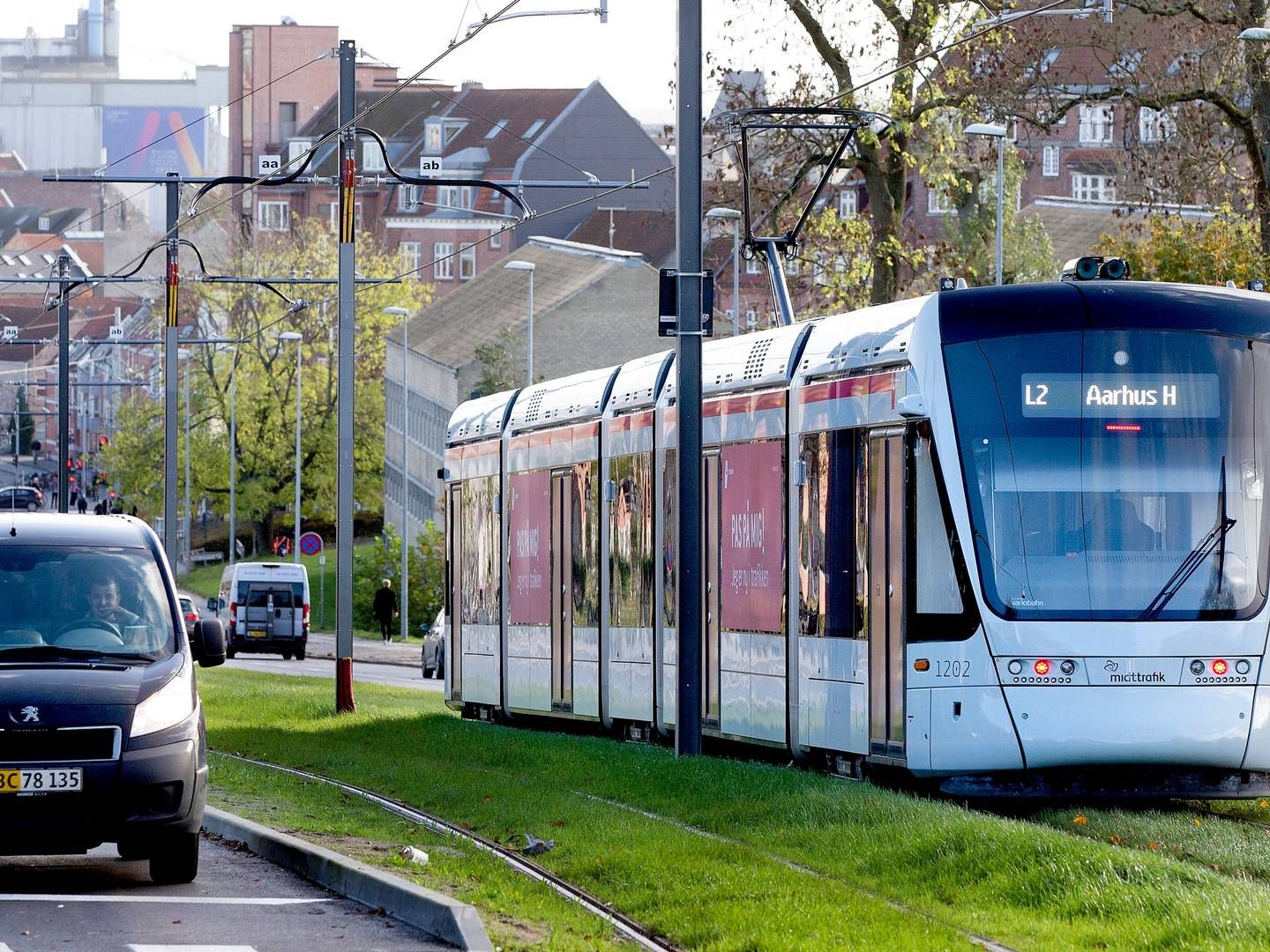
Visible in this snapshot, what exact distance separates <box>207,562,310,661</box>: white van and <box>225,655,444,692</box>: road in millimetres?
440

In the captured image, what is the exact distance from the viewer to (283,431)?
302 feet

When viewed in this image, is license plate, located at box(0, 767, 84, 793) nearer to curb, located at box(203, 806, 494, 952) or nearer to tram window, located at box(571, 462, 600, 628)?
curb, located at box(203, 806, 494, 952)

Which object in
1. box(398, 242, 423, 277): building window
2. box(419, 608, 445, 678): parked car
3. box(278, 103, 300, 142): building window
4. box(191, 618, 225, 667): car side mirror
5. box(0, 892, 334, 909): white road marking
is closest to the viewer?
box(0, 892, 334, 909): white road marking

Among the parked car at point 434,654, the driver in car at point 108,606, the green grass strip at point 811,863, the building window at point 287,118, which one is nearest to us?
the green grass strip at point 811,863

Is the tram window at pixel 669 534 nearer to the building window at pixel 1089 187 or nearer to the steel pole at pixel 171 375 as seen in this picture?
the steel pole at pixel 171 375

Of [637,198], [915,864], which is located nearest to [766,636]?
[915,864]

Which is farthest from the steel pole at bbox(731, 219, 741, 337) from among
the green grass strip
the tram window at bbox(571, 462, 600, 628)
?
the green grass strip

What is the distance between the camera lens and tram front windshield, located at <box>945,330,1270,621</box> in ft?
47.4

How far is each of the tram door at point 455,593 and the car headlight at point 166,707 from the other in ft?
→ 48.4

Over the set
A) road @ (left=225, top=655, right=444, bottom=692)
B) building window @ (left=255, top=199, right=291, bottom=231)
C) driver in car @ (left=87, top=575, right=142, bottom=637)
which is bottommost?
road @ (left=225, top=655, right=444, bottom=692)

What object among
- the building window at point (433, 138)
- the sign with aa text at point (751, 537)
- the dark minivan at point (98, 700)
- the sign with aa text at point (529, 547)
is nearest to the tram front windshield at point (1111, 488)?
the sign with aa text at point (751, 537)

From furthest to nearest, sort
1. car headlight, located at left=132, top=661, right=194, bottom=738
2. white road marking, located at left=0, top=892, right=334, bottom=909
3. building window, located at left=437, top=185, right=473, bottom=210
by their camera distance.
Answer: building window, located at left=437, top=185, right=473, bottom=210 < car headlight, located at left=132, top=661, right=194, bottom=738 < white road marking, located at left=0, top=892, right=334, bottom=909

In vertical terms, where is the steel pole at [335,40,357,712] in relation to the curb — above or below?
above

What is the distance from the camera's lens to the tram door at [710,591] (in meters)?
18.7
